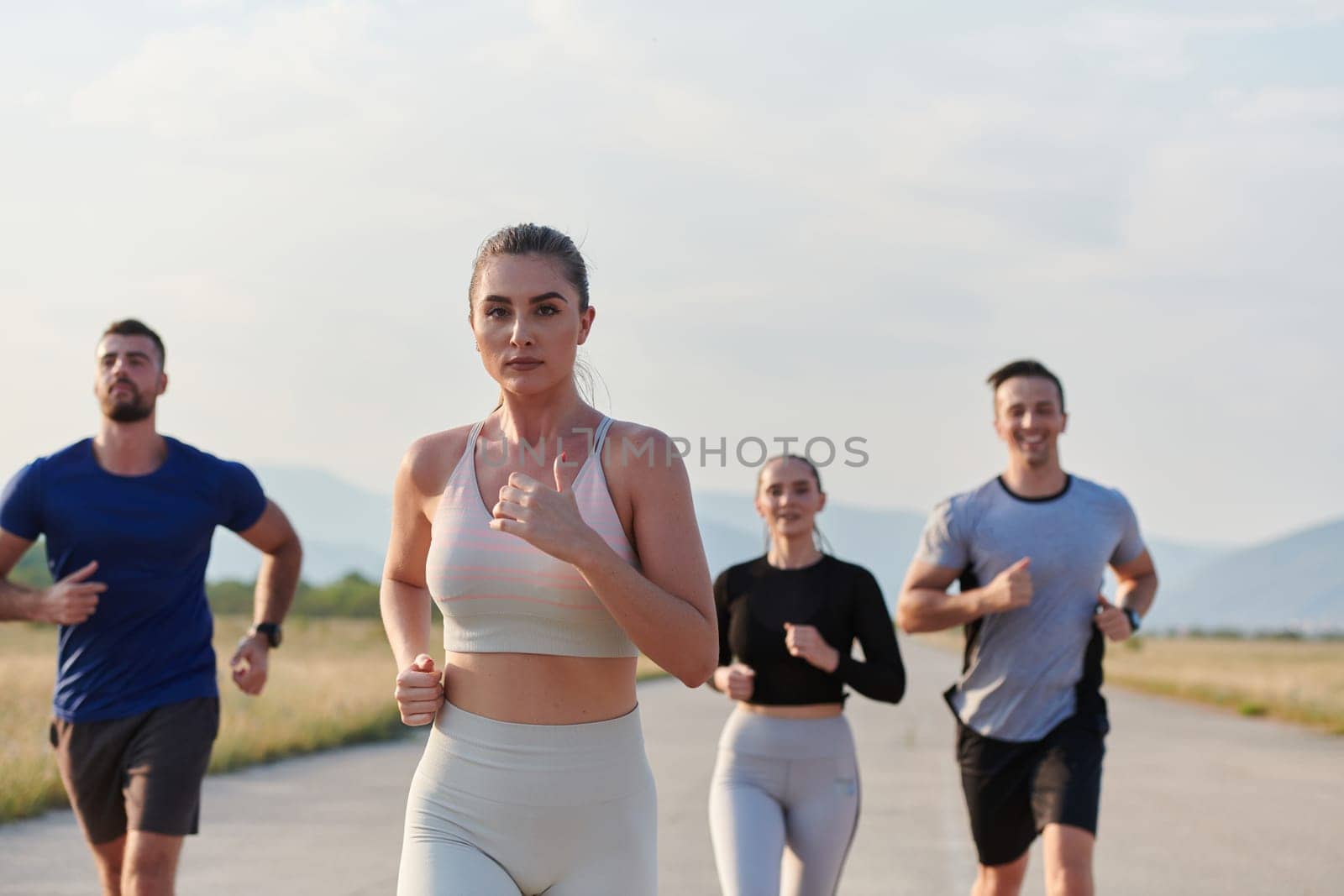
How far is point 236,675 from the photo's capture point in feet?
21.5

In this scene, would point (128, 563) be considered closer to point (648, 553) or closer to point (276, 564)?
point (276, 564)

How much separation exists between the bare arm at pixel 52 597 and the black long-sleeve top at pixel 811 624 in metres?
2.45

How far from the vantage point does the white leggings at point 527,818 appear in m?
3.58

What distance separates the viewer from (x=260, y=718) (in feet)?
60.2

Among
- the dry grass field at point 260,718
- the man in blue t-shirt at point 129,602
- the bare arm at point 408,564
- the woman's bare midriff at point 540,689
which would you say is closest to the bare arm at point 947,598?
the man in blue t-shirt at point 129,602

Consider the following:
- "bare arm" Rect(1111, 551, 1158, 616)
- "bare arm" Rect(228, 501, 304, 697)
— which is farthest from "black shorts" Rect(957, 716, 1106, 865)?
"bare arm" Rect(228, 501, 304, 697)

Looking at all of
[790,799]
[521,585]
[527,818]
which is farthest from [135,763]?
[521,585]

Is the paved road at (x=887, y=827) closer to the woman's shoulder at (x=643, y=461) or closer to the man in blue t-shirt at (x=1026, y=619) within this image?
the man in blue t-shirt at (x=1026, y=619)

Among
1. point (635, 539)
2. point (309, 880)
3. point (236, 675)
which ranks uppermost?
point (635, 539)

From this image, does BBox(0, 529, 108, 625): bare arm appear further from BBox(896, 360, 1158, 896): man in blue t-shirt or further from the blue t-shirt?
BBox(896, 360, 1158, 896): man in blue t-shirt

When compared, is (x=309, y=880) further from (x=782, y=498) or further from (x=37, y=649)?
(x=37, y=649)

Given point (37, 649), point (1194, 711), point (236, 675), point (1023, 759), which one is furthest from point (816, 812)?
point (37, 649)

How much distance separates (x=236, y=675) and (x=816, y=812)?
92.2 inches

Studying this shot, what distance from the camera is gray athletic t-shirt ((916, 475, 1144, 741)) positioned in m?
6.50
